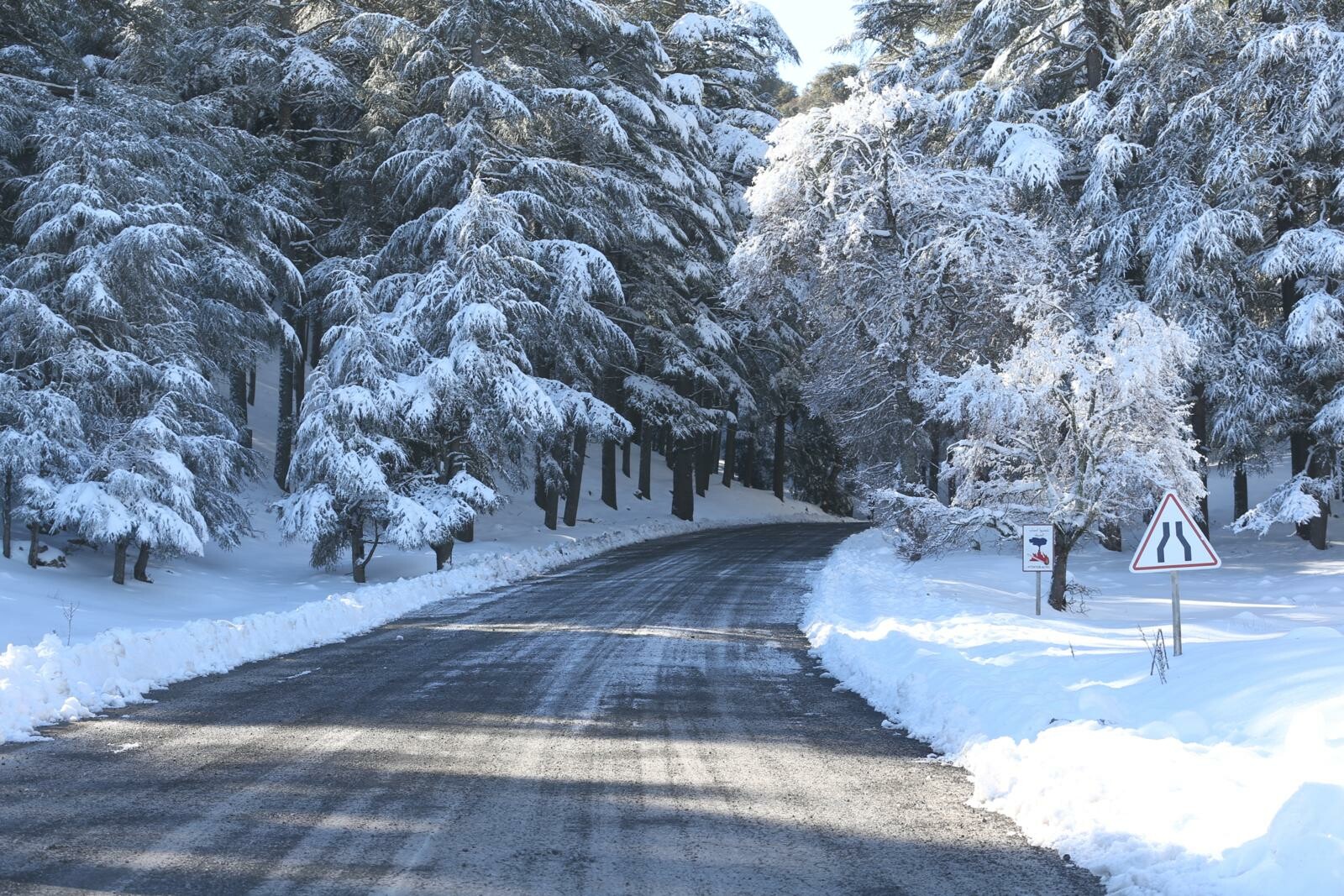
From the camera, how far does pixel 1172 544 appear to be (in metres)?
9.04

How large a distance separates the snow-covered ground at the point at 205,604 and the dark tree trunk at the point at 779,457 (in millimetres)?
14743

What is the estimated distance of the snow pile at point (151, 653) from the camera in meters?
8.49

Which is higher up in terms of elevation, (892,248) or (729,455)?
(892,248)

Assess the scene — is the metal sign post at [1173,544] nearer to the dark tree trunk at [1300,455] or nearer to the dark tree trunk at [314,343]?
the dark tree trunk at [1300,455]

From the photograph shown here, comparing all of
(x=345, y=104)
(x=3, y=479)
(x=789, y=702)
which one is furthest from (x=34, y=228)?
(x=789, y=702)

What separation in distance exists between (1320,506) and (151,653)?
23019 mm

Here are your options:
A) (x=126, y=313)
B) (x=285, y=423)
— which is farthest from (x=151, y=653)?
(x=285, y=423)

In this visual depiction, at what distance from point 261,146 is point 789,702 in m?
24.6

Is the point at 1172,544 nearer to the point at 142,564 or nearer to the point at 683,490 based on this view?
the point at 142,564

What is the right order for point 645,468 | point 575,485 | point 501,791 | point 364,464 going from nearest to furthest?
point 501,791 < point 364,464 < point 575,485 < point 645,468

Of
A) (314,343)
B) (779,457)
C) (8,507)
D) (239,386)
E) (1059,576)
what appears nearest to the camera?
(1059,576)

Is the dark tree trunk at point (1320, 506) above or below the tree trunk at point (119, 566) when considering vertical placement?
above

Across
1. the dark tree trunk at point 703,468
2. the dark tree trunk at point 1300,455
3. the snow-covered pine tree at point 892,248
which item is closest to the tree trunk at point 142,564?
the snow-covered pine tree at point 892,248

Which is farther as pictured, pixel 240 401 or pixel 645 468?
pixel 645 468
